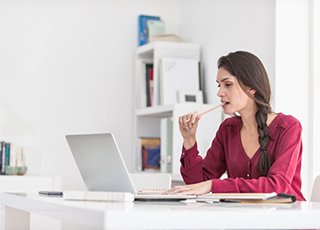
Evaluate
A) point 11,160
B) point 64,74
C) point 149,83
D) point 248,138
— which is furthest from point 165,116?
point 248,138

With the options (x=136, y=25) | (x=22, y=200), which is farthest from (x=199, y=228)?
(x=136, y=25)

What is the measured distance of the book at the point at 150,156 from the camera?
14.0 ft


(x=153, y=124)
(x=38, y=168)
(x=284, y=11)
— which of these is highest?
(x=284, y=11)

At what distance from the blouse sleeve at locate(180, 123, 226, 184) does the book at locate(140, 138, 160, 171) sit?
5.45 feet

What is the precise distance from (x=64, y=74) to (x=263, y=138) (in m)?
2.14

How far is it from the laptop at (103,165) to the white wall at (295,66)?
1726mm

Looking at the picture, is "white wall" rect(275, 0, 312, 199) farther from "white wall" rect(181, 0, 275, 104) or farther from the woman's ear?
the woman's ear

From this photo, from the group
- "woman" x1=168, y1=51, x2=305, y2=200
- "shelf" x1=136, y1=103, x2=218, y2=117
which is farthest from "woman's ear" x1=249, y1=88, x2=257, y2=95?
"shelf" x1=136, y1=103, x2=218, y2=117

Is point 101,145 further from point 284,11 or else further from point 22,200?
point 284,11

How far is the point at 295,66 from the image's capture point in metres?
3.52

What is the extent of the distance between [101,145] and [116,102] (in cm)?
259

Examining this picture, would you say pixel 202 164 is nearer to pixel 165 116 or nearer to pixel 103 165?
pixel 103 165

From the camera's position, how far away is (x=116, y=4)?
4410mm

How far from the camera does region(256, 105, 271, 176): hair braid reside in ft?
7.61
